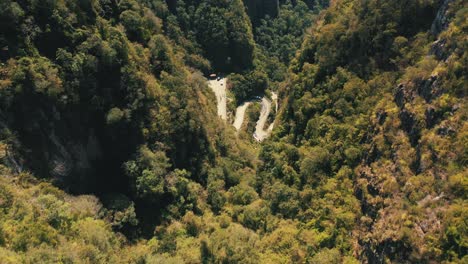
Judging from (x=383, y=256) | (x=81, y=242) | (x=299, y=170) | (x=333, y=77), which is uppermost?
(x=333, y=77)

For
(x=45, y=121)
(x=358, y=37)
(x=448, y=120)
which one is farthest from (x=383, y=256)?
(x=45, y=121)

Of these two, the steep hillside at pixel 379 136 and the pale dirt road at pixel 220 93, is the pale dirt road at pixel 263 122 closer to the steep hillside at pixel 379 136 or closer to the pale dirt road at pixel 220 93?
the pale dirt road at pixel 220 93

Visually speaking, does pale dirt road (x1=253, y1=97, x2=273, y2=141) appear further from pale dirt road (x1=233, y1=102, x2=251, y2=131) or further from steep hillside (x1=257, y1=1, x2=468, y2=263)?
steep hillside (x1=257, y1=1, x2=468, y2=263)

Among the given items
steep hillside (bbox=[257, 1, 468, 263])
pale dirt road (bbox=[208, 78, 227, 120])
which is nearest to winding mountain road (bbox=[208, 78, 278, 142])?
pale dirt road (bbox=[208, 78, 227, 120])

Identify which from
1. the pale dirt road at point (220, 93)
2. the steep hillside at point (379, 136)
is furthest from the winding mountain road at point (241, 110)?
the steep hillside at point (379, 136)

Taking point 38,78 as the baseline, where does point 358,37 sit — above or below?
above

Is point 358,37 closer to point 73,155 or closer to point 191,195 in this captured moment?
point 191,195
